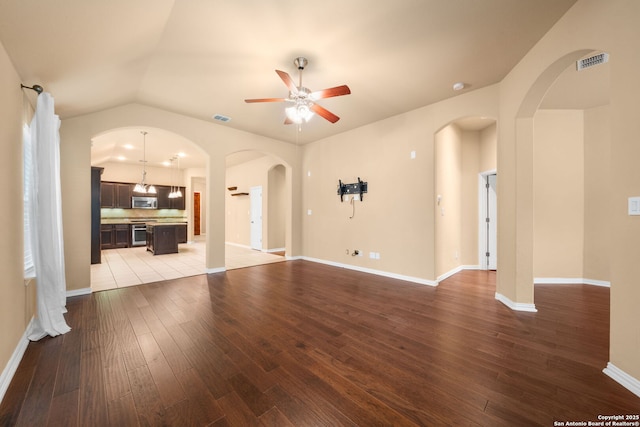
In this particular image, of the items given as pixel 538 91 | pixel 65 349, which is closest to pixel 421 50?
pixel 538 91

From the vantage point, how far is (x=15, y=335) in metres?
1.98

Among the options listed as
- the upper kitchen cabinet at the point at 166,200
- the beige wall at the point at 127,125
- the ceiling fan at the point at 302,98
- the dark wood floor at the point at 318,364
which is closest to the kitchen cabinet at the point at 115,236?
the upper kitchen cabinet at the point at 166,200

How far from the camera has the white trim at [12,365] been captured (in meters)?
1.63

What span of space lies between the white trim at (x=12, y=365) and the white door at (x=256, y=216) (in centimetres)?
568

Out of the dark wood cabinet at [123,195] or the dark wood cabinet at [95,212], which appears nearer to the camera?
the dark wood cabinet at [95,212]

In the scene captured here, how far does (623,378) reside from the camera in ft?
5.50

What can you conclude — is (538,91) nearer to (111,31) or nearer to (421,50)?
(421,50)

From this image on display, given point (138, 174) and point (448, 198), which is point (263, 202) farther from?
point (138, 174)

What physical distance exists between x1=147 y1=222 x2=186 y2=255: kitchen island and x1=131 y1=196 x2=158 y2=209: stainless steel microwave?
6.93 ft

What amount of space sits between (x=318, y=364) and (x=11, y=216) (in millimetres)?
2768

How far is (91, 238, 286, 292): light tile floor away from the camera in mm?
4375

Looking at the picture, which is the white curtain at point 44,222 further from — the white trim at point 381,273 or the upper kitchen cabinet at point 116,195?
the upper kitchen cabinet at point 116,195

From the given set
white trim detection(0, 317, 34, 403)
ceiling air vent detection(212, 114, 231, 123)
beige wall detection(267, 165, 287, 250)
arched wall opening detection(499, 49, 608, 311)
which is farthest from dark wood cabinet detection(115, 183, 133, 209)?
arched wall opening detection(499, 49, 608, 311)

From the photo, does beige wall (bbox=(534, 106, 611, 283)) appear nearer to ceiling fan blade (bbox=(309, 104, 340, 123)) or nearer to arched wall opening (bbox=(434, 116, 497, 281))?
arched wall opening (bbox=(434, 116, 497, 281))
